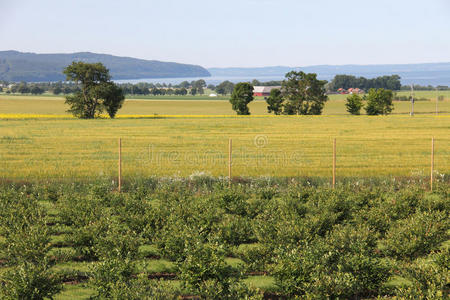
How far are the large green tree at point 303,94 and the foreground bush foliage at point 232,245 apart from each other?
7900 cm

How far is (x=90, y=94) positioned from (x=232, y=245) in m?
69.4

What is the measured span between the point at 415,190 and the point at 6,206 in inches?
495

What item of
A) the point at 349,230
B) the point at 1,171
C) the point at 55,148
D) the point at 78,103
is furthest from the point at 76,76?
the point at 349,230

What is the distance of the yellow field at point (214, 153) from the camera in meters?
26.5

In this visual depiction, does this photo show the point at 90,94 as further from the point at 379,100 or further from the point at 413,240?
the point at 413,240

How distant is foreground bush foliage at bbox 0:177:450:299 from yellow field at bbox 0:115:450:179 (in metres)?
8.19

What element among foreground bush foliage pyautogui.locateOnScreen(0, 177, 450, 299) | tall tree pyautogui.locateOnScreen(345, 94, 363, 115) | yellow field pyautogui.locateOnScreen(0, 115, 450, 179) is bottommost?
yellow field pyautogui.locateOnScreen(0, 115, 450, 179)

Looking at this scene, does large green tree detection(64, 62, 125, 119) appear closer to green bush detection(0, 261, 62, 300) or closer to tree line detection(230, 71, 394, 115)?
tree line detection(230, 71, 394, 115)

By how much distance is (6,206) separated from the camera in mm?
14883

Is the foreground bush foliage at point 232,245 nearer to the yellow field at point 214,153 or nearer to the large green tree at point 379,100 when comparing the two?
the yellow field at point 214,153

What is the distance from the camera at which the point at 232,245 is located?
11945mm

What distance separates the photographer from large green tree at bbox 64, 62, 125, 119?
255 ft

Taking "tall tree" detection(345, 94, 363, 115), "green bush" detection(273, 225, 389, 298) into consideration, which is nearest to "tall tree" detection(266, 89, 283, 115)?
"tall tree" detection(345, 94, 363, 115)

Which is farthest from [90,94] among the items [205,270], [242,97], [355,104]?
[205,270]
